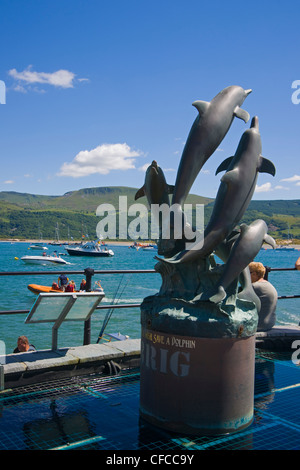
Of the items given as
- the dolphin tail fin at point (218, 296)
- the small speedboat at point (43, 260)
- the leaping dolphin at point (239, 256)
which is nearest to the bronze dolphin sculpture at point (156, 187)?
the leaping dolphin at point (239, 256)

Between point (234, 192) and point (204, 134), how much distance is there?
675 millimetres

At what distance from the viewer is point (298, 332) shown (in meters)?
7.49

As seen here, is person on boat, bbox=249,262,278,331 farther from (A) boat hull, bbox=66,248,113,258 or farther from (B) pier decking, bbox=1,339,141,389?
(A) boat hull, bbox=66,248,113,258

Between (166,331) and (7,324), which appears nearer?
(166,331)

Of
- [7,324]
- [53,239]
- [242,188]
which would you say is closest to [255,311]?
[242,188]

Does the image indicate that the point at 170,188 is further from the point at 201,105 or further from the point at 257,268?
the point at 257,268

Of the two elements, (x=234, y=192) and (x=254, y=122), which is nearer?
(x=234, y=192)

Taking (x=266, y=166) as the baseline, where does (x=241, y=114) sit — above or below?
above

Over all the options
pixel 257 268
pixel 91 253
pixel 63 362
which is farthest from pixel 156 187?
pixel 91 253

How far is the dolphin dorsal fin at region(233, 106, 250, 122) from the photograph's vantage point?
15.8 feet

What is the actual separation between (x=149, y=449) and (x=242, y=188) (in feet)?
8.21

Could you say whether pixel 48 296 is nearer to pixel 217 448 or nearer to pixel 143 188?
pixel 143 188

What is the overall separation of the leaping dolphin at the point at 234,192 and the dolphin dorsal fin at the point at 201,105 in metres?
0.47

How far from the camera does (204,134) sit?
4621 millimetres
